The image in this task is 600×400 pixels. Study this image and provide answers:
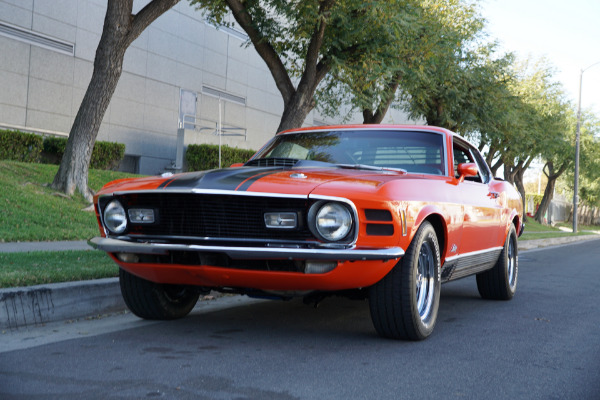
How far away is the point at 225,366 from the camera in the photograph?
3889 millimetres

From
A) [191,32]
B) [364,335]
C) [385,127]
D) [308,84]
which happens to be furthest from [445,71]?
[364,335]

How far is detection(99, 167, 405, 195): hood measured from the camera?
4277mm

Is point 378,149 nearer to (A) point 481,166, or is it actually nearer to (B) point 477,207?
(B) point 477,207

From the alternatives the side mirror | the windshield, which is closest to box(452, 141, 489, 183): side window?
the side mirror

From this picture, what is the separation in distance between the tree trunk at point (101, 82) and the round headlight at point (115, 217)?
8530 millimetres

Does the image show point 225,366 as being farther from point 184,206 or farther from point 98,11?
point 98,11

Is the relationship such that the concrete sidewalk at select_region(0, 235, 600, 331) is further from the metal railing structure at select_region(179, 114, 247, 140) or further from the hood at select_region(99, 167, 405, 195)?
the metal railing structure at select_region(179, 114, 247, 140)

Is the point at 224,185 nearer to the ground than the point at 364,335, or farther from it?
farther from it

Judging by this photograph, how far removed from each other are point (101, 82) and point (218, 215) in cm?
934

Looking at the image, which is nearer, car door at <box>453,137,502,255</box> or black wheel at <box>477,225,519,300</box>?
car door at <box>453,137,502,255</box>

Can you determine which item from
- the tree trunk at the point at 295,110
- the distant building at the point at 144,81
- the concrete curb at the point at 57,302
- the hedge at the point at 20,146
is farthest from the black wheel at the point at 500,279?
the distant building at the point at 144,81

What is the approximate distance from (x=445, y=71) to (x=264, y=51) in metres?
6.79

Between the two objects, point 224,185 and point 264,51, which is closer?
point 224,185

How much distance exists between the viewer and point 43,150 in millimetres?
19047
